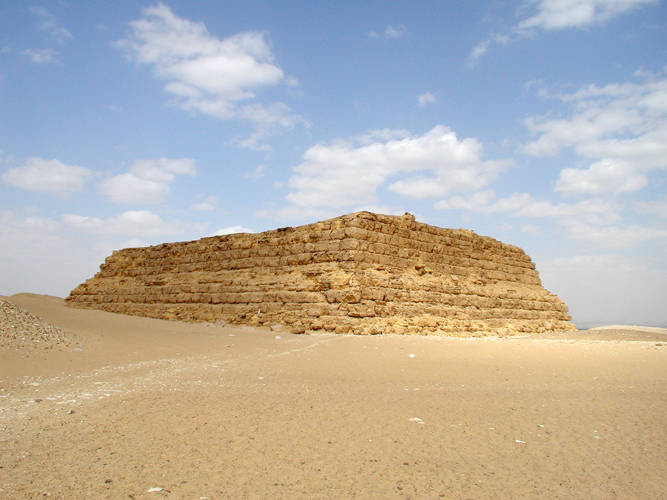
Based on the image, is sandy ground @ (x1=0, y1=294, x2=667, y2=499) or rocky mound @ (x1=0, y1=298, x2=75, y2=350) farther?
rocky mound @ (x1=0, y1=298, x2=75, y2=350)

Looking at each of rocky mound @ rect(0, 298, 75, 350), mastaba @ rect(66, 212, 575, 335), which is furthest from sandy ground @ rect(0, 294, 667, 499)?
mastaba @ rect(66, 212, 575, 335)

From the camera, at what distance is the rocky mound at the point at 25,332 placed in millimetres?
6320

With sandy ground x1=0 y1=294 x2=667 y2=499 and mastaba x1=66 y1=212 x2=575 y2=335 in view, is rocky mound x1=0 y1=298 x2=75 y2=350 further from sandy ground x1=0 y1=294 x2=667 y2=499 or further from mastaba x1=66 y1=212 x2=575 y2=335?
mastaba x1=66 y1=212 x2=575 y2=335

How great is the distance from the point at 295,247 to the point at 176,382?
27.9ft

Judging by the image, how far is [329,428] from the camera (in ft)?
10.9

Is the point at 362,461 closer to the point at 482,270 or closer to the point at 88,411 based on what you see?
the point at 88,411

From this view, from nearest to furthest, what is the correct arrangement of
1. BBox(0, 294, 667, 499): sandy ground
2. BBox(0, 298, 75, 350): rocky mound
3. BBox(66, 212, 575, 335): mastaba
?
1. BBox(0, 294, 667, 499): sandy ground
2. BBox(0, 298, 75, 350): rocky mound
3. BBox(66, 212, 575, 335): mastaba

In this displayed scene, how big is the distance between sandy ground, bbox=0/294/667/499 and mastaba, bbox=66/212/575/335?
5.02 m

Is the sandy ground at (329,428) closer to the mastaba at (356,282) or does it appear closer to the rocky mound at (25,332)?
the rocky mound at (25,332)

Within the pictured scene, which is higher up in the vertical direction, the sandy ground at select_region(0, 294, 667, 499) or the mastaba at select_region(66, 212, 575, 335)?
the mastaba at select_region(66, 212, 575, 335)

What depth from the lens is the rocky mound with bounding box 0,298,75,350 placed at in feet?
20.7

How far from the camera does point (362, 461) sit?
2.71 m

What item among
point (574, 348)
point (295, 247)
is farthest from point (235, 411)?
point (295, 247)

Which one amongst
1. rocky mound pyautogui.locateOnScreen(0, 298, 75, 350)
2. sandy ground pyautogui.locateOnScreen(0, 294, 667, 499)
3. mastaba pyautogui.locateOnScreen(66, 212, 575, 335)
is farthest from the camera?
mastaba pyautogui.locateOnScreen(66, 212, 575, 335)
